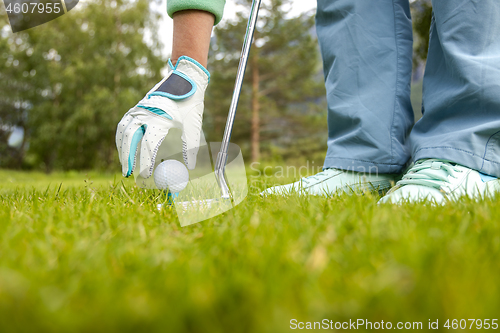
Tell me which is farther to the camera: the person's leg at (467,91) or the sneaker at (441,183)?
the person's leg at (467,91)

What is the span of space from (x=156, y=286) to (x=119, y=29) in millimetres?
14972

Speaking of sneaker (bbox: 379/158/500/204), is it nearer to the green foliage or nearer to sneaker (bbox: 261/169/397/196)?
sneaker (bbox: 261/169/397/196)

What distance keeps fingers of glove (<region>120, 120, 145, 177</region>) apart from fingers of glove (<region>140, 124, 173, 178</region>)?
32 mm

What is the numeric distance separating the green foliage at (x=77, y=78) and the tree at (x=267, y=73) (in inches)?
172

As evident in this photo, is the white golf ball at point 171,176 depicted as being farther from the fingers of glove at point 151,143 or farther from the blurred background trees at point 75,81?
the blurred background trees at point 75,81

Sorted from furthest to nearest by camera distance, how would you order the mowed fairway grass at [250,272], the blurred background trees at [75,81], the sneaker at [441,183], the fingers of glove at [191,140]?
the blurred background trees at [75,81] < the fingers of glove at [191,140] < the sneaker at [441,183] < the mowed fairway grass at [250,272]

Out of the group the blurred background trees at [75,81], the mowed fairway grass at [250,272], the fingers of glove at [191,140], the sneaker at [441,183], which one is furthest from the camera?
the blurred background trees at [75,81]

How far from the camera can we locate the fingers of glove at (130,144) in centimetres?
127

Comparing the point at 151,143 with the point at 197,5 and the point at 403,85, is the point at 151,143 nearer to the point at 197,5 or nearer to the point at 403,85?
the point at 197,5

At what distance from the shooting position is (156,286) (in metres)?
0.49

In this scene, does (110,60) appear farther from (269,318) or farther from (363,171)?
(269,318)

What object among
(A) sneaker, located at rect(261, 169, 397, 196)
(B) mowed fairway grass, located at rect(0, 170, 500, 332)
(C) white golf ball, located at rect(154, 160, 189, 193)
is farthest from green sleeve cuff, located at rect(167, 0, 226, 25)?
(B) mowed fairway grass, located at rect(0, 170, 500, 332)

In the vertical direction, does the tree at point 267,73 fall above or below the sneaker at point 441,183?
above

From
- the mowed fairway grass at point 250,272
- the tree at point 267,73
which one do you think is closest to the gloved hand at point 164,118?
the mowed fairway grass at point 250,272
